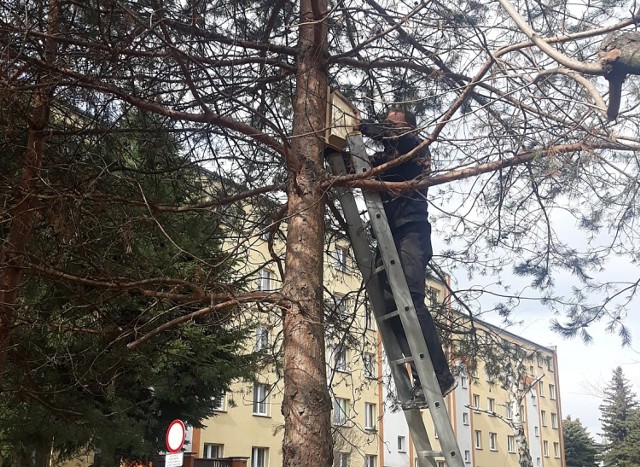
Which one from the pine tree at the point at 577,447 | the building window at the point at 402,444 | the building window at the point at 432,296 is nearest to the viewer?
the building window at the point at 432,296

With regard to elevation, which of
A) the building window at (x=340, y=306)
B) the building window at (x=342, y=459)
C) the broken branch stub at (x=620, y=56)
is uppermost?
the broken branch stub at (x=620, y=56)

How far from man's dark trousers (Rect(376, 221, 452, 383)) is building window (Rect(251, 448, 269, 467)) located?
59.8 ft

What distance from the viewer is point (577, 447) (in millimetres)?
48000

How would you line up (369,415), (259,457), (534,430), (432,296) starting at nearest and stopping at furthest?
1. (432,296)
2. (259,457)
3. (369,415)
4. (534,430)

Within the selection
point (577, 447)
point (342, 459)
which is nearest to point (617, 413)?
point (577, 447)

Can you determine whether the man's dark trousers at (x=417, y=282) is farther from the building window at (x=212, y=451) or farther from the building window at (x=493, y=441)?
the building window at (x=493, y=441)

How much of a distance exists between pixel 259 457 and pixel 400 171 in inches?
732

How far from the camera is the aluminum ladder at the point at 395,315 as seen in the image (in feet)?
12.9

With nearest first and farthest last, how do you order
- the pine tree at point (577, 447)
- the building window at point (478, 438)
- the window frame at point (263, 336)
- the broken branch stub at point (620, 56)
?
the broken branch stub at point (620, 56) < the window frame at point (263, 336) < the building window at point (478, 438) < the pine tree at point (577, 447)

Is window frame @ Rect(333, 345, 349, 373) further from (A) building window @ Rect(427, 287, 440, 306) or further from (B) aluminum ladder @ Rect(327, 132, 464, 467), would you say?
(B) aluminum ladder @ Rect(327, 132, 464, 467)

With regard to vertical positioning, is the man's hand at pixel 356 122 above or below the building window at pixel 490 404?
below

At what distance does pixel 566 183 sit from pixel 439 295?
2.59 meters

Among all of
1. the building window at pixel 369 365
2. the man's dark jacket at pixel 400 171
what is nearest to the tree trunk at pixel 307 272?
the man's dark jacket at pixel 400 171

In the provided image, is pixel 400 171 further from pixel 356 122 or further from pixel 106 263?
pixel 106 263
